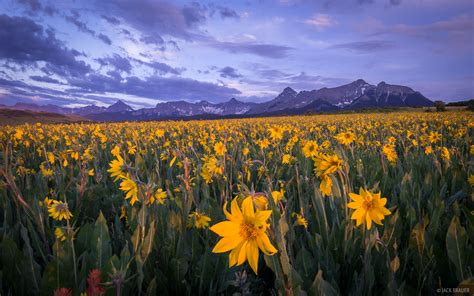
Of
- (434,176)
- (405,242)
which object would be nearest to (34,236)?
(405,242)

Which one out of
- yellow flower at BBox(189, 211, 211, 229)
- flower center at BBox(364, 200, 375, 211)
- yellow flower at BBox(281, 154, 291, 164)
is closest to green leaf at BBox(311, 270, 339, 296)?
flower center at BBox(364, 200, 375, 211)

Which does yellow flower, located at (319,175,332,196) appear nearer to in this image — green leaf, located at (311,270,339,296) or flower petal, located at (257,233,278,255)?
green leaf, located at (311,270,339,296)

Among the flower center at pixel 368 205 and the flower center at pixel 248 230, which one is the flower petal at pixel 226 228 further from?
the flower center at pixel 368 205

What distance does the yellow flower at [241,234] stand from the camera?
1.01 m

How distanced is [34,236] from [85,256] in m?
0.63

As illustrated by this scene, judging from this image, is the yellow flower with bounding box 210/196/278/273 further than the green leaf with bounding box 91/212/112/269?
No

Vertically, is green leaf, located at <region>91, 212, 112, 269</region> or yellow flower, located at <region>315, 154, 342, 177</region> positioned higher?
yellow flower, located at <region>315, 154, 342, 177</region>

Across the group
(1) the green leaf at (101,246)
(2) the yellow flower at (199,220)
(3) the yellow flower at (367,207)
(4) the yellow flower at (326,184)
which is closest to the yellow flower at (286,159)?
(4) the yellow flower at (326,184)

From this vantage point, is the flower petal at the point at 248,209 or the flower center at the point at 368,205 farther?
the flower center at the point at 368,205

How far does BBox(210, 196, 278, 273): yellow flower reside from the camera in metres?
1.01

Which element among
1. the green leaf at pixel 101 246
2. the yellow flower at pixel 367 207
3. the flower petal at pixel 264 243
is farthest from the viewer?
the green leaf at pixel 101 246

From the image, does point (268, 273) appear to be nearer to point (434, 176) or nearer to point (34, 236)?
point (34, 236)

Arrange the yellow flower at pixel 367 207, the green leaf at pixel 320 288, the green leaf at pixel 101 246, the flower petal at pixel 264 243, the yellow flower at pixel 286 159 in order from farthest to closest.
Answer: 1. the yellow flower at pixel 286 159
2. the green leaf at pixel 101 246
3. the yellow flower at pixel 367 207
4. the green leaf at pixel 320 288
5. the flower petal at pixel 264 243

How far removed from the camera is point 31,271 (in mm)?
1547
